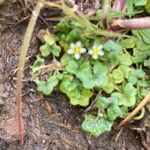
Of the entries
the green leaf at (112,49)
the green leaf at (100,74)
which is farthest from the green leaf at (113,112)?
the green leaf at (112,49)

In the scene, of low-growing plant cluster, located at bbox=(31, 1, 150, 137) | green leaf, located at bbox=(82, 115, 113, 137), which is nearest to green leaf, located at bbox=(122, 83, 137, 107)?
low-growing plant cluster, located at bbox=(31, 1, 150, 137)

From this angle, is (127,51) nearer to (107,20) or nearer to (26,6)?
(107,20)

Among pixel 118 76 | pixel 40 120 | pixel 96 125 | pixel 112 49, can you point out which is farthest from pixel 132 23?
pixel 40 120

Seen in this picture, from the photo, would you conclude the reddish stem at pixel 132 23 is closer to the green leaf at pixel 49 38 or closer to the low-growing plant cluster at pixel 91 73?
the low-growing plant cluster at pixel 91 73

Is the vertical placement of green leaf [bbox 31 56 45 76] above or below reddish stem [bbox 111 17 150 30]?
below

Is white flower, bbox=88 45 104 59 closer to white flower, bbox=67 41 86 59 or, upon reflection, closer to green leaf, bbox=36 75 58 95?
white flower, bbox=67 41 86 59

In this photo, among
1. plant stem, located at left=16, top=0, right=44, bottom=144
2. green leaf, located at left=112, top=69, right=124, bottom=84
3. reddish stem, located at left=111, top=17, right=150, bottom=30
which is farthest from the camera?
green leaf, located at left=112, top=69, right=124, bottom=84

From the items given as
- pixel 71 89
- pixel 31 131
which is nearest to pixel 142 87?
pixel 71 89
